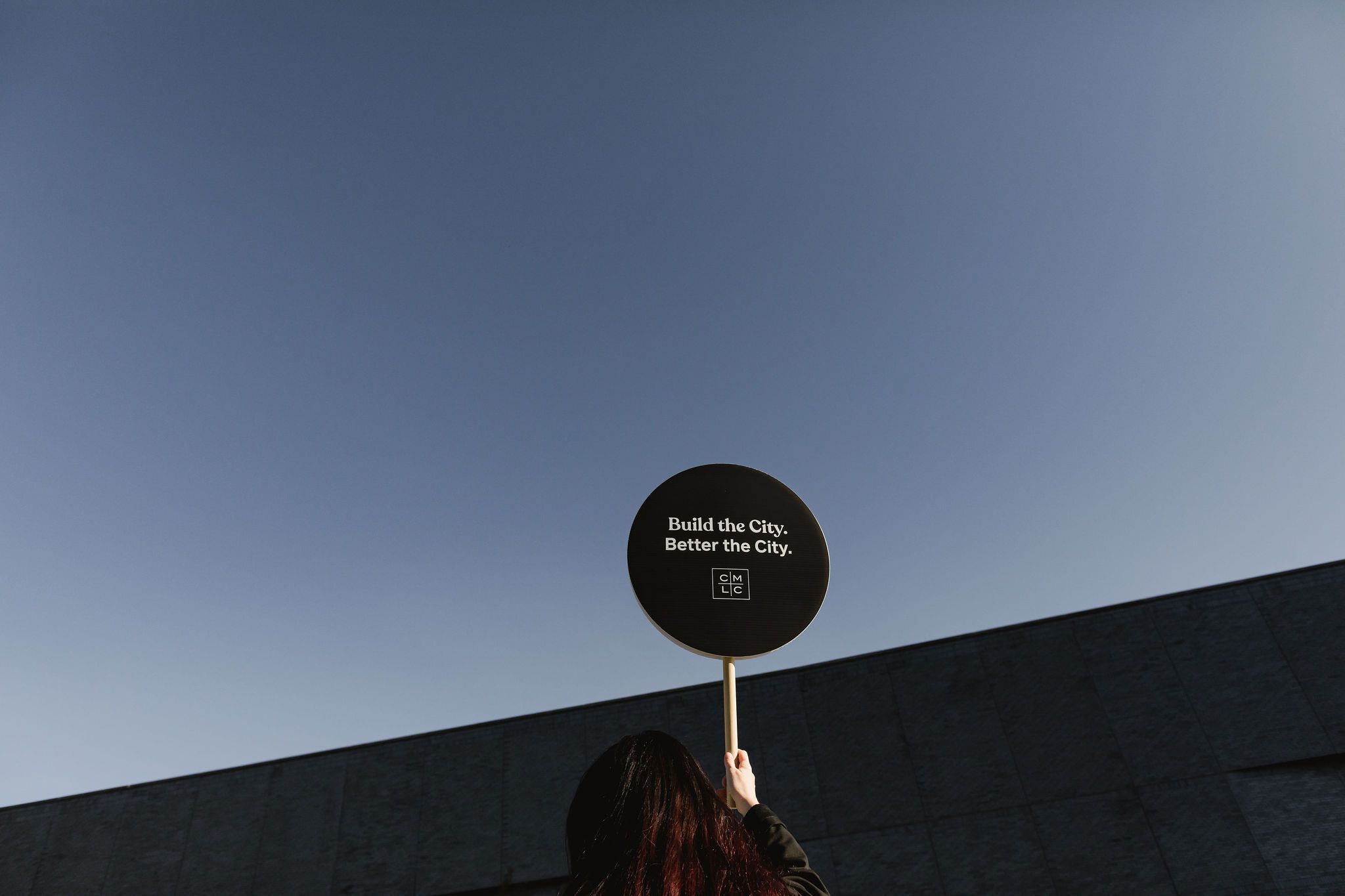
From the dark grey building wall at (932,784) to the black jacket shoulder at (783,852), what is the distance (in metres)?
12.8

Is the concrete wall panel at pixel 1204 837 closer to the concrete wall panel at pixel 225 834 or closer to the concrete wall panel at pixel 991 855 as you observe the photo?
the concrete wall panel at pixel 991 855

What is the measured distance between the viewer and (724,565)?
240 centimetres

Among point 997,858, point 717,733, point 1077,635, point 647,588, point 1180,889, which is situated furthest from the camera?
point 717,733

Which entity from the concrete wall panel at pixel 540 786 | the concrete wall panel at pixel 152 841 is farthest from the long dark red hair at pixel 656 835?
the concrete wall panel at pixel 152 841

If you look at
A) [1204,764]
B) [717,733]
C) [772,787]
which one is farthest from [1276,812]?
[717,733]

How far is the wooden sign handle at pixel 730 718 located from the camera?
188 centimetres

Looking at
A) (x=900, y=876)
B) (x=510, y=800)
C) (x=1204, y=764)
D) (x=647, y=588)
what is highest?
(x=510, y=800)

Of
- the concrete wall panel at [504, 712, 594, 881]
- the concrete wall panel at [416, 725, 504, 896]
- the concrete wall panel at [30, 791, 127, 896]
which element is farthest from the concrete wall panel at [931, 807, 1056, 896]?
the concrete wall panel at [30, 791, 127, 896]

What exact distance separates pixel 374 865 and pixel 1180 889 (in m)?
12.7

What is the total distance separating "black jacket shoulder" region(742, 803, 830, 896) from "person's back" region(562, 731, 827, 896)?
0.09 ft

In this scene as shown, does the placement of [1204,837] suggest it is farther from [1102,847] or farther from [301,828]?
[301,828]

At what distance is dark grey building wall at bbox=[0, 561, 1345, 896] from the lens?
39.2ft

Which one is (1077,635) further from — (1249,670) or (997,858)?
(997,858)

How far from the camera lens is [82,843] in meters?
15.4
